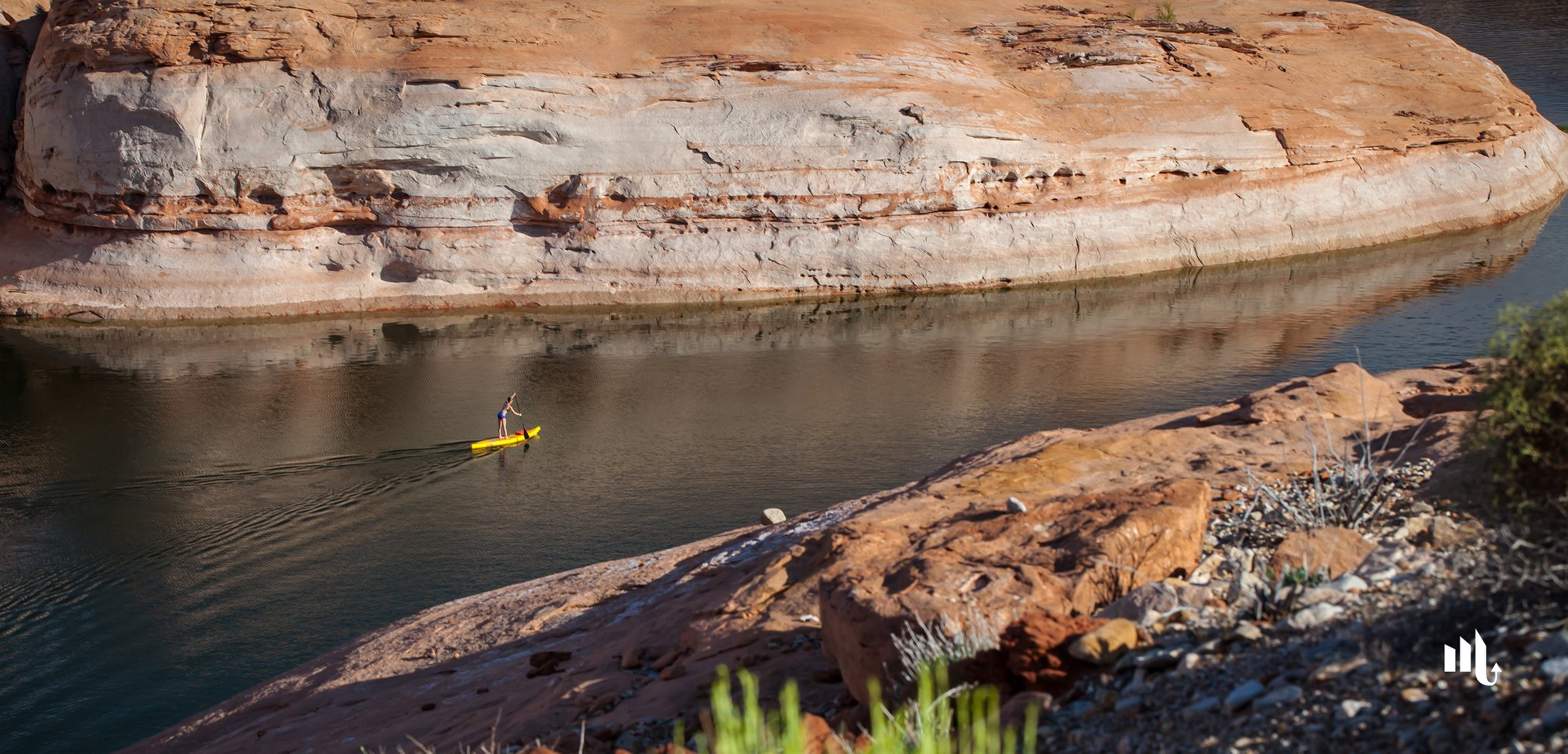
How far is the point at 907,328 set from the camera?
26.5 metres

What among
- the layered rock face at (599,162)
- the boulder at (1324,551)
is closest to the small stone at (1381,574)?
the boulder at (1324,551)

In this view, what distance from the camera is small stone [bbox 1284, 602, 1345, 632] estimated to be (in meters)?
5.09

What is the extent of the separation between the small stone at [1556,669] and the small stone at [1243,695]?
0.97m

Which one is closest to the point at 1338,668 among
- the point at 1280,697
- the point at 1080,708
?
the point at 1280,697

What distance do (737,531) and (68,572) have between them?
853cm

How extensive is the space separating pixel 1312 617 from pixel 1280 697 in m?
0.66

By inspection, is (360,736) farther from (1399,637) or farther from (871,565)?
(1399,637)

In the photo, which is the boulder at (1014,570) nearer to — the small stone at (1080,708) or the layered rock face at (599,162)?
the small stone at (1080,708)

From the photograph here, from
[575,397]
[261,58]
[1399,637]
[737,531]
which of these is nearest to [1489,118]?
[575,397]

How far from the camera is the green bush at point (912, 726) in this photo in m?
3.97

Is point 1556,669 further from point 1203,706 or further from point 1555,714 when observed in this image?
point 1203,706

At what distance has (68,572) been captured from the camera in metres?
14.9

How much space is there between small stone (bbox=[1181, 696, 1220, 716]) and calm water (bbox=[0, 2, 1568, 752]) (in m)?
10.5

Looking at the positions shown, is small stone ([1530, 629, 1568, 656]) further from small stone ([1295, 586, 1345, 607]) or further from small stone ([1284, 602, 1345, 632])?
small stone ([1295, 586, 1345, 607])
